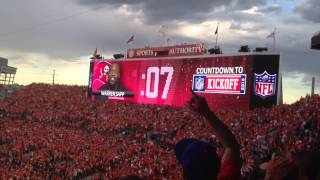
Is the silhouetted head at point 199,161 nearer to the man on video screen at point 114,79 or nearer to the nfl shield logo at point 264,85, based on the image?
the nfl shield logo at point 264,85

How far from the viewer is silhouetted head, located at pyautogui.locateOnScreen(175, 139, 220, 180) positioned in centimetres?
295

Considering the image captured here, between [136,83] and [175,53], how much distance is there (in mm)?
2149

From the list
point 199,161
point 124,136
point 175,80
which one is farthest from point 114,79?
point 199,161

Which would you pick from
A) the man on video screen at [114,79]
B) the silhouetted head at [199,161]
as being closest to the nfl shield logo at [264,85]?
the man on video screen at [114,79]

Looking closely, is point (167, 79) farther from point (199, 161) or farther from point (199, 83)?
point (199, 161)

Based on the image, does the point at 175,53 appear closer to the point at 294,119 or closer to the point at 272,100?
the point at 272,100

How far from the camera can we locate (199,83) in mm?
18984

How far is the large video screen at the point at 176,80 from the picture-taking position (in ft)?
57.0

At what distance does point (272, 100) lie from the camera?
1683 cm

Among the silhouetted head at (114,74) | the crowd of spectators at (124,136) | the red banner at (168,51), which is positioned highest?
the red banner at (168,51)

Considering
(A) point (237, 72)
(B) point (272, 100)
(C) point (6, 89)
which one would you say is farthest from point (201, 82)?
(C) point (6, 89)

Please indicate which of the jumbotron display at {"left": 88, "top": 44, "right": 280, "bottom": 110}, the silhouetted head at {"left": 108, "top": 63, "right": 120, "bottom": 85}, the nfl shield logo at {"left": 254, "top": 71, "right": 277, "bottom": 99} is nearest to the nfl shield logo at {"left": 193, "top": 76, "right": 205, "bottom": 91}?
the jumbotron display at {"left": 88, "top": 44, "right": 280, "bottom": 110}

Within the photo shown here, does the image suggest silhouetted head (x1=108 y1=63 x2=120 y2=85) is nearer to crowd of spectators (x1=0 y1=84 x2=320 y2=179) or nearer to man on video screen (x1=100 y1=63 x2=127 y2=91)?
man on video screen (x1=100 y1=63 x2=127 y2=91)

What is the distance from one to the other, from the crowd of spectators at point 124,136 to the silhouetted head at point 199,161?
7.51 m
